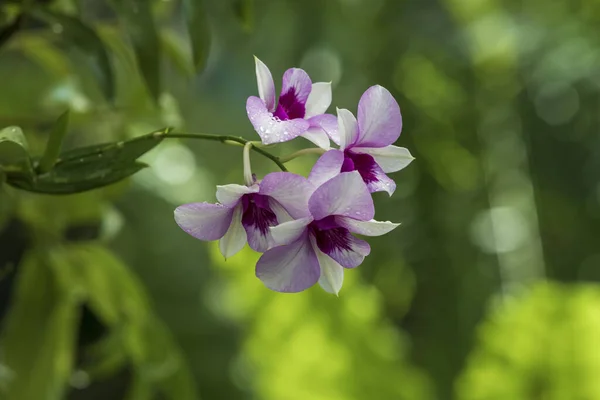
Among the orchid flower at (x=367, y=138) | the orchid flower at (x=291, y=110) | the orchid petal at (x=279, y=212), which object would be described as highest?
the orchid flower at (x=291, y=110)

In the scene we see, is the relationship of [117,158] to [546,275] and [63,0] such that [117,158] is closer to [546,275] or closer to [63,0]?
[63,0]

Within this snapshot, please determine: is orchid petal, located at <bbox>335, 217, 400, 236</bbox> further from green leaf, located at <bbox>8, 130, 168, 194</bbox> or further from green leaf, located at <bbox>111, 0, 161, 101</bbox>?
green leaf, located at <bbox>111, 0, 161, 101</bbox>

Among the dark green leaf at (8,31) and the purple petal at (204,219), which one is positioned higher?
the dark green leaf at (8,31)

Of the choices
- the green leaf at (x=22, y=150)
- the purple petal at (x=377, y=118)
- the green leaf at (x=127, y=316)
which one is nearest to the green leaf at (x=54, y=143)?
the green leaf at (x=22, y=150)

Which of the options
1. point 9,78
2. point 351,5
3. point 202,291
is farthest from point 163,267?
point 351,5

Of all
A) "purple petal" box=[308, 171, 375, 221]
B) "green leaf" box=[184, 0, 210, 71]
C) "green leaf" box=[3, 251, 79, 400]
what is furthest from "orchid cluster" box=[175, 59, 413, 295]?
"green leaf" box=[3, 251, 79, 400]

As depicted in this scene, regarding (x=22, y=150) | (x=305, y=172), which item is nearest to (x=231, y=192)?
(x=22, y=150)

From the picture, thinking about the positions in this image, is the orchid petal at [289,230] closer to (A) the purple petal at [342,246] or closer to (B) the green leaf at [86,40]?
(A) the purple petal at [342,246]
